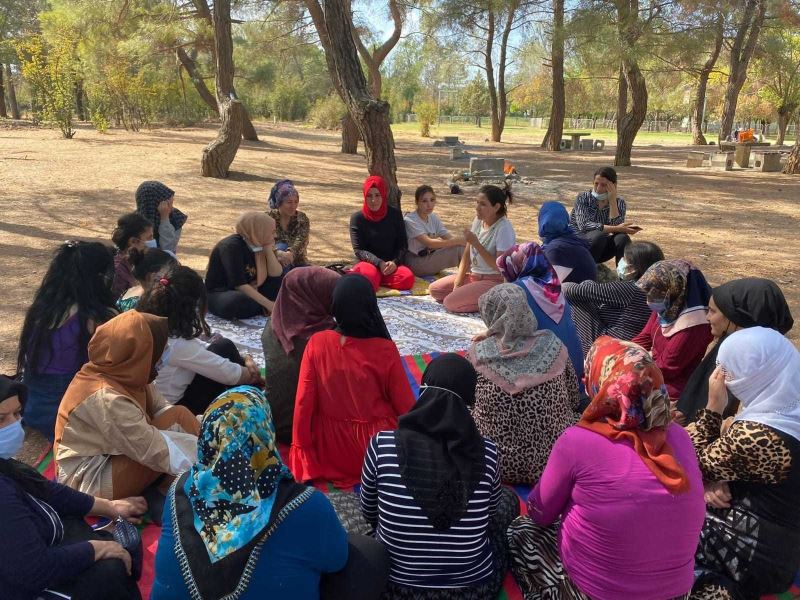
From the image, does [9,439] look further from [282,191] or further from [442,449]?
[282,191]

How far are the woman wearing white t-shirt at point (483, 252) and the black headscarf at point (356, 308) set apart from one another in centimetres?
254

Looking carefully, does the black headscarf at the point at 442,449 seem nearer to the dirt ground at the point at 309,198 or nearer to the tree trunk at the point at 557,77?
the dirt ground at the point at 309,198

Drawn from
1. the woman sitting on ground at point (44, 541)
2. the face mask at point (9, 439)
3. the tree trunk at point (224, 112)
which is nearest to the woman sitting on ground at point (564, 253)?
the woman sitting on ground at point (44, 541)

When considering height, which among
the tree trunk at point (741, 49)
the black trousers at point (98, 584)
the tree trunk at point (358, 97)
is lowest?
the black trousers at point (98, 584)

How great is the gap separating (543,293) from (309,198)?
→ 7311 mm

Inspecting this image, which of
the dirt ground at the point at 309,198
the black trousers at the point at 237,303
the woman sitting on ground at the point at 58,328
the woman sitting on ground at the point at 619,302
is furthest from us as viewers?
the dirt ground at the point at 309,198

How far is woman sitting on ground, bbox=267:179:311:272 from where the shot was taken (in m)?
5.39

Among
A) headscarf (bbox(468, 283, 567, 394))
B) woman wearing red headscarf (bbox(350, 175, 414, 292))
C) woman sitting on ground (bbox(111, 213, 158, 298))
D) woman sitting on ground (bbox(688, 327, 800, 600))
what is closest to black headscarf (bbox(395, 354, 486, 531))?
headscarf (bbox(468, 283, 567, 394))

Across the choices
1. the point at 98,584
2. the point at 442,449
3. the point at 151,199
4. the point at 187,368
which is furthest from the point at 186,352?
the point at 151,199

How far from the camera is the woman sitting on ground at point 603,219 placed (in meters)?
5.78

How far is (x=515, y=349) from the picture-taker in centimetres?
251

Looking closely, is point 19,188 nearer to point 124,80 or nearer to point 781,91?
point 124,80

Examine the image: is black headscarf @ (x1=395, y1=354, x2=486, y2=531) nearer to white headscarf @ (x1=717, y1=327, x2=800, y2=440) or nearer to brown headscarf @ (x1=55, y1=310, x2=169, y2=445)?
white headscarf @ (x1=717, y1=327, x2=800, y2=440)

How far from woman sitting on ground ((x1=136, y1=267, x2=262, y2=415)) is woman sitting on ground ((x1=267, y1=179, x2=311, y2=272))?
227 centimetres
